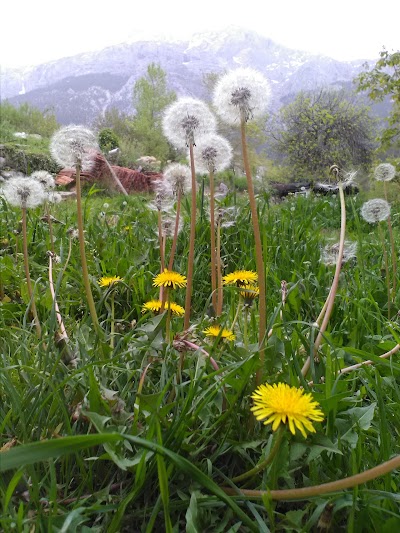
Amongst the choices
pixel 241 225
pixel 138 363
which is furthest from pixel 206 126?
pixel 241 225

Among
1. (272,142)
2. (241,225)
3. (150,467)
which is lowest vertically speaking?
(272,142)

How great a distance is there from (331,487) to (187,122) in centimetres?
87

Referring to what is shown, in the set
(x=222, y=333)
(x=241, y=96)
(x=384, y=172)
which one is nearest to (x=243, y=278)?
(x=222, y=333)

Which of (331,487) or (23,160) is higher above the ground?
(331,487)

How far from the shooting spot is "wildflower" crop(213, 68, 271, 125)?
986 mm

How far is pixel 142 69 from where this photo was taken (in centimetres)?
14750

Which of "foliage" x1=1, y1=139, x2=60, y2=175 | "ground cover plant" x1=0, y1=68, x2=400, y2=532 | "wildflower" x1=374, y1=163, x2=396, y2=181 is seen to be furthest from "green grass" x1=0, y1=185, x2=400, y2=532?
"foliage" x1=1, y1=139, x2=60, y2=175

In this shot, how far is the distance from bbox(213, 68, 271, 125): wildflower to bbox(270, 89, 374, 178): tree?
15390 millimetres

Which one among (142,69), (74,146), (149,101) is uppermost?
(142,69)

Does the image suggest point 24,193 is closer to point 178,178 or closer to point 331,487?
point 178,178

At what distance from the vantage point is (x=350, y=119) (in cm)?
1706

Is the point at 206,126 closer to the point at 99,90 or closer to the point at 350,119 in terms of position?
the point at 350,119

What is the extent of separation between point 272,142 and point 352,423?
754 inches

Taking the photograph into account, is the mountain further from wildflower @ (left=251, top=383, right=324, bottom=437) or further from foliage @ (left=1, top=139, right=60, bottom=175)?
wildflower @ (left=251, top=383, right=324, bottom=437)
